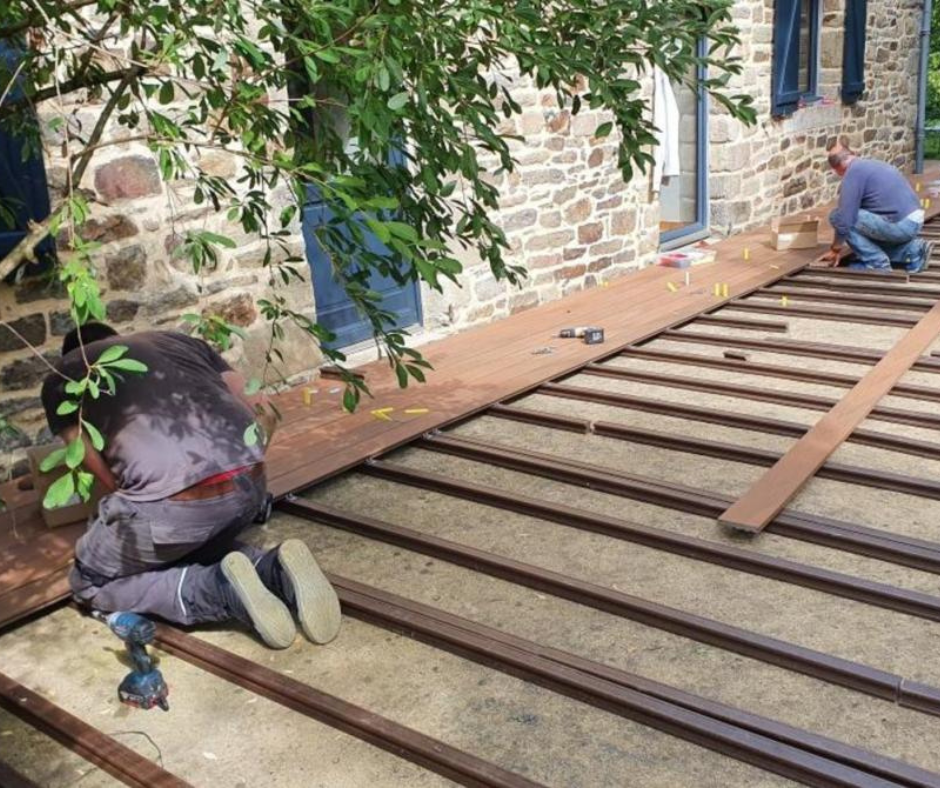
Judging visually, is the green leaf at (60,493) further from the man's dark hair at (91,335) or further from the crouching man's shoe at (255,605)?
the man's dark hair at (91,335)

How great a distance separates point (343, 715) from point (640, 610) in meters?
1.04

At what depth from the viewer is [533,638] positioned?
317cm

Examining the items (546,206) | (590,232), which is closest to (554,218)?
(546,206)

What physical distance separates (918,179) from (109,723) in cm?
1378

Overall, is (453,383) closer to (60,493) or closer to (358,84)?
(358,84)

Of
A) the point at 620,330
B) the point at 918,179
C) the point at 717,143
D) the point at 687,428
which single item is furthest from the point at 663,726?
the point at 918,179

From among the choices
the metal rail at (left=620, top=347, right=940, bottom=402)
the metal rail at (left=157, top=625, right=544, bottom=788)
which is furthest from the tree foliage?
the metal rail at (left=620, top=347, right=940, bottom=402)

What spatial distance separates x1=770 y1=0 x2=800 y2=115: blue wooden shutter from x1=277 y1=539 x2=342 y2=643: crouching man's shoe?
8789 millimetres

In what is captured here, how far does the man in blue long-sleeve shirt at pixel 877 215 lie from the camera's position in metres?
7.67

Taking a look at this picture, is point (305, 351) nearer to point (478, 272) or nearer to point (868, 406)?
point (478, 272)

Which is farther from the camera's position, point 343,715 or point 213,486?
point 213,486

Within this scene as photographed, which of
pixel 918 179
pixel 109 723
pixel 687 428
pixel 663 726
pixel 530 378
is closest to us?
pixel 663 726

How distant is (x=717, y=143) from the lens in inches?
390

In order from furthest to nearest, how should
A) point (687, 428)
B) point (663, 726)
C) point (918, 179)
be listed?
1. point (918, 179)
2. point (687, 428)
3. point (663, 726)
